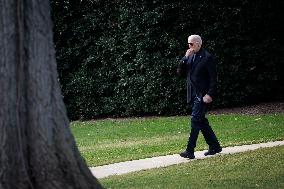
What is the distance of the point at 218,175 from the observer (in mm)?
9148

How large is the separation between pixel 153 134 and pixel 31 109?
9949mm

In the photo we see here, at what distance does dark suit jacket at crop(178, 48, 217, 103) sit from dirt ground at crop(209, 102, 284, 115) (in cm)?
926

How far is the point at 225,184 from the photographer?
8477 millimetres

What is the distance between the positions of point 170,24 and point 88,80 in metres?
3.34

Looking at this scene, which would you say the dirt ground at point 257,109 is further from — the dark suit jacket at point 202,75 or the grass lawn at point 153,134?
the dark suit jacket at point 202,75

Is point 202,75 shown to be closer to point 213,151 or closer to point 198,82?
point 198,82

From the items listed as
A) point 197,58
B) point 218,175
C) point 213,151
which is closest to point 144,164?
point 213,151

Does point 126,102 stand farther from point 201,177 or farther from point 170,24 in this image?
point 201,177

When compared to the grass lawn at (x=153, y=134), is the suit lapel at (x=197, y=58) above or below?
above

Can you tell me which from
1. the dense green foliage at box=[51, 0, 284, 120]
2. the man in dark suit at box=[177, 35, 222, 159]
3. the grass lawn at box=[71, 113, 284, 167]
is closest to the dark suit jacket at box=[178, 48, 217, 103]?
the man in dark suit at box=[177, 35, 222, 159]

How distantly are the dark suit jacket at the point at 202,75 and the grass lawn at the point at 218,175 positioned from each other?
1.03m

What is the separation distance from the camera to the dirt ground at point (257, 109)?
65.6 ft

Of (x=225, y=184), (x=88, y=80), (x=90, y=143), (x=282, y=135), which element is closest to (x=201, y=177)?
(x=225, y=184)

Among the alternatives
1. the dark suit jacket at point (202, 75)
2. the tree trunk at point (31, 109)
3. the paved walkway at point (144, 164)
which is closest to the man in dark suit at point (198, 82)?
the dark suit jacket at point (202, 75)
